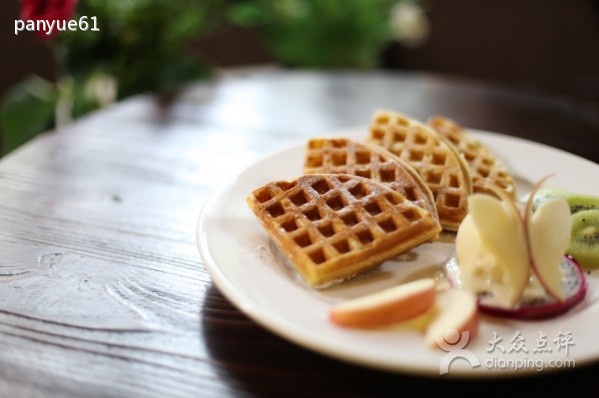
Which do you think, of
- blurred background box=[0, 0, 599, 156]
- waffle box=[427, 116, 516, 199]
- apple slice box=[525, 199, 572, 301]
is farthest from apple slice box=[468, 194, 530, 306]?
blurred background box=[0, 0, 599, 156]

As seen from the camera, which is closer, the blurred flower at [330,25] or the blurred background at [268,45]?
the blurred background at [268,45]

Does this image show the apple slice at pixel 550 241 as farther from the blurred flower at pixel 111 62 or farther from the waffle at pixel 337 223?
the blurred flower at pixel 111 62

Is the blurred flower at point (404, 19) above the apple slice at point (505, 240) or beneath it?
beneath

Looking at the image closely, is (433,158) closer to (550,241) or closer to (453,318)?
(550,241)

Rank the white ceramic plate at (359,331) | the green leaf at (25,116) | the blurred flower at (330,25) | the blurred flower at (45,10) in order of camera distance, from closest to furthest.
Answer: the white ceramic plate at (359,331) → the blurred flower at (45,10) → the green leaf at (25,116) → the blurred flower at (330,25)

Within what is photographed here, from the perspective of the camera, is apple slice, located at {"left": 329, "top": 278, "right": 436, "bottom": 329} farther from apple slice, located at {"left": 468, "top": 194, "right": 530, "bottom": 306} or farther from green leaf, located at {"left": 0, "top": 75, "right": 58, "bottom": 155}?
green leaf, located at {"left": 0, "top": 75, "right": 58, "bottom": 155}

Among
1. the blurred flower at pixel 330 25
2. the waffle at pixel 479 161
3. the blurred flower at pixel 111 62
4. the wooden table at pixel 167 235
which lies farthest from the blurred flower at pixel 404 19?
the waffle at pixel 479 161

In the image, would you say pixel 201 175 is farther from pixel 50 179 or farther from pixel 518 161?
pixel 518 161
